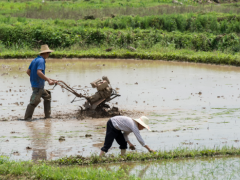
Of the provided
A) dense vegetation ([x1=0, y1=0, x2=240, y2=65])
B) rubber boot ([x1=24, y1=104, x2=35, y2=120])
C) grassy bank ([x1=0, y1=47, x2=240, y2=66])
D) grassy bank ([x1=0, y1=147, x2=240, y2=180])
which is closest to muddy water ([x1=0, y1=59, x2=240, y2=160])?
rubber boot ([x1=24, y1=104, x2=35, y2=120])

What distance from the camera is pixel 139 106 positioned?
1042cm

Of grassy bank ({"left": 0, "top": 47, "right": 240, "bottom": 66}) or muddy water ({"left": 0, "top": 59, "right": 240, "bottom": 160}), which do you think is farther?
grassy bank ({"left": 0, "top": 47, "right": 240, "bottom": 66})

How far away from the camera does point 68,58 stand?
19.7m

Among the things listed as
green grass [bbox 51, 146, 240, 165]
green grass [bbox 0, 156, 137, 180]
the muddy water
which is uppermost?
green grass [bbox 0, 156, 137, 180]

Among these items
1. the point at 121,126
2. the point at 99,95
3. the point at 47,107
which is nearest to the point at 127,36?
the point at 99,95

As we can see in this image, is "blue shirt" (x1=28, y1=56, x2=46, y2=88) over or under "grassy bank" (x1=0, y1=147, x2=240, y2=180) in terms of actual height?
over

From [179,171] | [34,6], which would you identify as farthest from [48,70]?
[34,6]

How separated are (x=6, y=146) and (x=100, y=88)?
2728 mm

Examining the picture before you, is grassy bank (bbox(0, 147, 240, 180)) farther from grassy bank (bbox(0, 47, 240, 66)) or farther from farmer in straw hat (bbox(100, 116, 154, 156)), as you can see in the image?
grassy bank (bbox(0, 47, 240, 66))

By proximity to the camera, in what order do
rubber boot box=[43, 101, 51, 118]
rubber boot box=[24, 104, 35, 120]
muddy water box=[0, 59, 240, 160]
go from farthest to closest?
rubber boot box=[43, 101, 51, 118], rubber boot box=[24, 104, 35, 120], muddy water box=[0, 59, 240, 160]

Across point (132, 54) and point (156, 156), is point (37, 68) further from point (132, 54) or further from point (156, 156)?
point (132, 54)

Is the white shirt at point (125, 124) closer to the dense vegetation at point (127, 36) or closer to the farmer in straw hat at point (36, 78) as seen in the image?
the farmer in straw hat at point (36, 78)

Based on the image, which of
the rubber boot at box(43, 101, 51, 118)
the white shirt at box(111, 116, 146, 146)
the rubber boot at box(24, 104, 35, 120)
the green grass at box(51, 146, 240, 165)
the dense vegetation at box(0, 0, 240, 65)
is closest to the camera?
the green grass at box(51, 146, 240, 165)

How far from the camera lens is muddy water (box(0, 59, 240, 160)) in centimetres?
717
